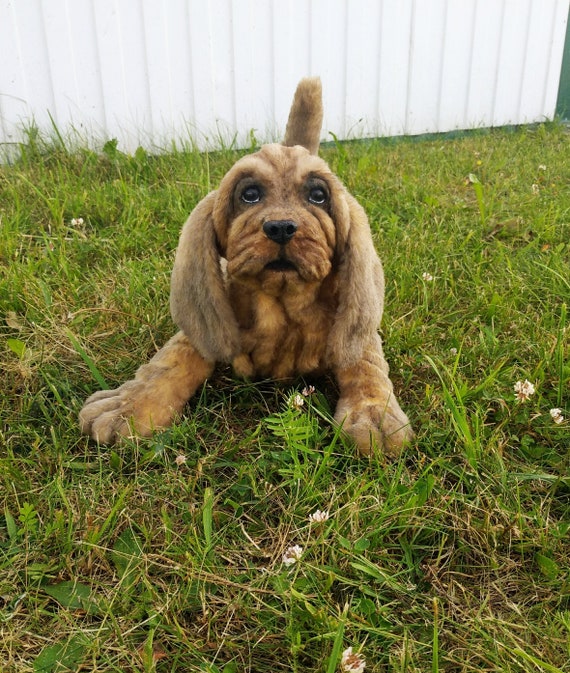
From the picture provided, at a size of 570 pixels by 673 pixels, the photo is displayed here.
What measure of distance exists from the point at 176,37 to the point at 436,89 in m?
2.26

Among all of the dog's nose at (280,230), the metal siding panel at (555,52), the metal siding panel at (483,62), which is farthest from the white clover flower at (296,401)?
the metal siding panel at (555,52)

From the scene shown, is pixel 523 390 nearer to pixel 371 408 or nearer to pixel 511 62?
pixel 371 408

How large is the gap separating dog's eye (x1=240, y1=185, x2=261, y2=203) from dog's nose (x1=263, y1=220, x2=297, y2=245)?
5.9 inches

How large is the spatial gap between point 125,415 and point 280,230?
0.69 metres

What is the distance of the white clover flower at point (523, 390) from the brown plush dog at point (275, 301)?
A: 37 centimetres

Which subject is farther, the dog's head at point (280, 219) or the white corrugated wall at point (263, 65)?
the white corrugated wall at point (263, 65)

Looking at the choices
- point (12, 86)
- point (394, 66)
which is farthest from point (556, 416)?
point (394, 66)

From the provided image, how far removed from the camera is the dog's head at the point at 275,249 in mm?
1727

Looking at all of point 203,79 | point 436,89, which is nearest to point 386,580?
point 203,79

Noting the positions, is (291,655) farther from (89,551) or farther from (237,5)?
(237,5)

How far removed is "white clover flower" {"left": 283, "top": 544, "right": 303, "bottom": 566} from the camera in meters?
1.46

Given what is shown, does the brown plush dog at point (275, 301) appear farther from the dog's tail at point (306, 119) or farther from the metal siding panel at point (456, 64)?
the metal siding panel at point (456, 64)

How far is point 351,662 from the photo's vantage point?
1229 millimetres

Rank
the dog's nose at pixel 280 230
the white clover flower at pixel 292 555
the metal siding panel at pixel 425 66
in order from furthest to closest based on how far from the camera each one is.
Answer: the metal siding panel at pixel 425 66 < the dog's nose at pixel 280 230 < the white clover flower at pixel 292 555
